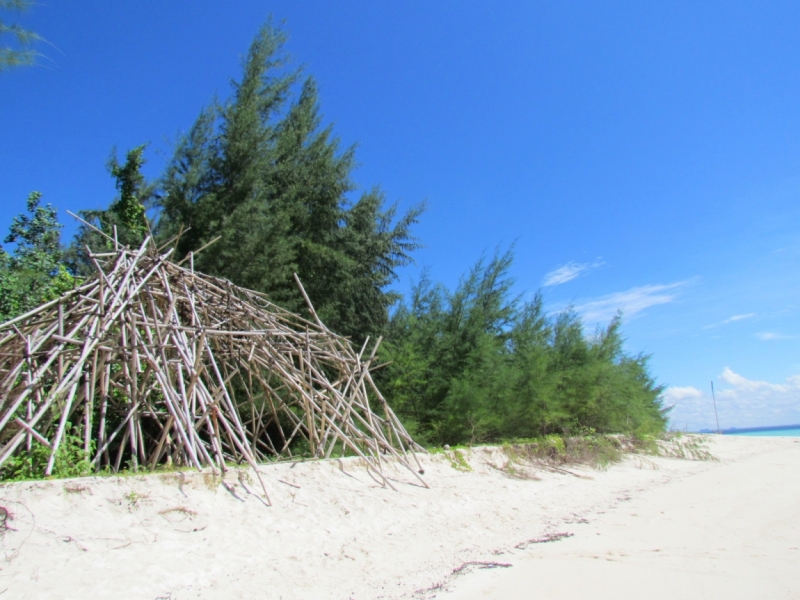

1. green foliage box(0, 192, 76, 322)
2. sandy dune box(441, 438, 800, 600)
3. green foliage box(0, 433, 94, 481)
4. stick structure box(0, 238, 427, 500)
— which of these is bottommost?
sandy dune box(441, 438, 800, 600)

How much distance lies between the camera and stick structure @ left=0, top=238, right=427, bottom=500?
526 centimetres

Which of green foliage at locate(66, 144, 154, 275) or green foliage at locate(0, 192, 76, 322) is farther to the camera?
green foliage at locate(66, 144, 154, 275)

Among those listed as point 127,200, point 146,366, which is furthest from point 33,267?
point 146,366

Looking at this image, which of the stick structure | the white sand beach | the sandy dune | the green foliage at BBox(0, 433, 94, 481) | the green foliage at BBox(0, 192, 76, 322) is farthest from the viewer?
the green foliage at BBox(0, 192, 76, 322)

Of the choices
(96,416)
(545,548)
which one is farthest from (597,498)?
(96,416)

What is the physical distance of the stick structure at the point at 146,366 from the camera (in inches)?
207

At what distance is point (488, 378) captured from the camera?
10.7 metres

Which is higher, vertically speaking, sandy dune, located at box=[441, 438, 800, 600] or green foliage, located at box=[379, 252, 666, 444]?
green foliage, located at box=[379, 252, 666, 444]

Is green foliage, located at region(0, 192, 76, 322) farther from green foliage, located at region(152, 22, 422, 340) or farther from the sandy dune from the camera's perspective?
the sandy dune

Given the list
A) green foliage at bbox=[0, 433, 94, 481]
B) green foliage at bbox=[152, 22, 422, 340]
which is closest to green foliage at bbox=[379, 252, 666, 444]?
green foliage at bbox=[152, 22, 422, 340]

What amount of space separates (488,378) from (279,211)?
517cm

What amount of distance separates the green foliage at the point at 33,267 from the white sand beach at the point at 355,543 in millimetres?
3919

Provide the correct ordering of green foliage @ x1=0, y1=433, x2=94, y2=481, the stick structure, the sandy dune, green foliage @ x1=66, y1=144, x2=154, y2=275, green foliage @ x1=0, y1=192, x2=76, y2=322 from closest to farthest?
the sandy dune → green foliage @ x1=0, y1=433, x2=94, y2=481 → the stick structure → green foliage @ x1=0, y1=192, x2=76, y2=322 → green foliage @ x1=66, y1=144, x2=154, y2=275

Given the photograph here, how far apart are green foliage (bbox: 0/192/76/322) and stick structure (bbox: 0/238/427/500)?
1.43 m
